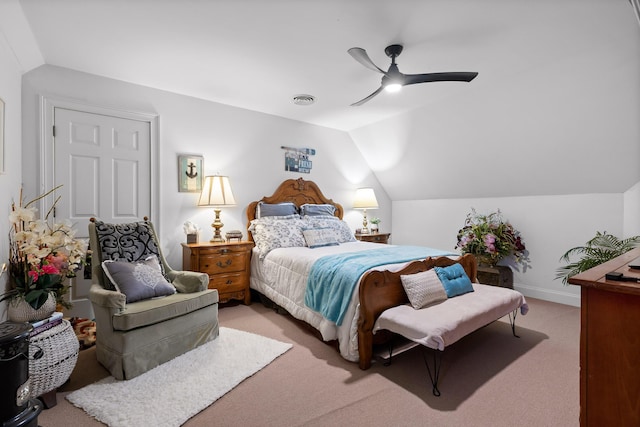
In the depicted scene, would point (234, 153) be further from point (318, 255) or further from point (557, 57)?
point (557, 57)

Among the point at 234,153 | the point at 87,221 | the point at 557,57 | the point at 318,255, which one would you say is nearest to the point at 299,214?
the point at 234,153

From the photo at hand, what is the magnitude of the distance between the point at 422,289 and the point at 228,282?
7.21ft

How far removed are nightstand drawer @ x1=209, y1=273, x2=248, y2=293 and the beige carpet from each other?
1026mm

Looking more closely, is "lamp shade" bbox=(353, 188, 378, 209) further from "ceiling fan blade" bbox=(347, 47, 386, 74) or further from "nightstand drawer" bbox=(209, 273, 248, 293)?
"ceiling fan blade" bbox=(347, 47, 386, 74)

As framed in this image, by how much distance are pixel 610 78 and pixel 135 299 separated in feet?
14.2

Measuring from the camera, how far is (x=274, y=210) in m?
4.20

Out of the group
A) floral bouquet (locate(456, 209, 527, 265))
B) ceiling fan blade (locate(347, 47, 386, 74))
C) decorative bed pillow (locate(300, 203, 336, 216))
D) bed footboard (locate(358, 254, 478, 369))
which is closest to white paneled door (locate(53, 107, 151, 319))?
decorative bed pillow (locate(300, 203, 336, 216))

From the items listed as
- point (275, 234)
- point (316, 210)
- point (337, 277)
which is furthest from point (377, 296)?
point (316, 210)

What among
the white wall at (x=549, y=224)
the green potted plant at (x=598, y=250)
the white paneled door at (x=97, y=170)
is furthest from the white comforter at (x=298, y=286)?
the green potted plant at (x=598, y=250)

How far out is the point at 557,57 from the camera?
8.79 ft

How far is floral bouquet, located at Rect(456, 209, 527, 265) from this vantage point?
4.04 meters

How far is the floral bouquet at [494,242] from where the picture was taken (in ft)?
13.2

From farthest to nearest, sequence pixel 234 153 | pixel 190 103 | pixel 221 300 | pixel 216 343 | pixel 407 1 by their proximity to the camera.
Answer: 1. pixel 234 153
2. pixel 190 103
3. pixel 221 300
4. pixel 216 343
5. pixel 407 1

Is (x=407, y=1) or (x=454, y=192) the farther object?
(x=454, y=192)
